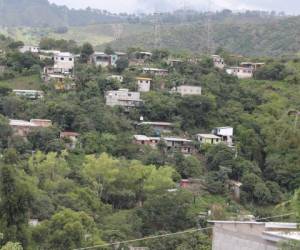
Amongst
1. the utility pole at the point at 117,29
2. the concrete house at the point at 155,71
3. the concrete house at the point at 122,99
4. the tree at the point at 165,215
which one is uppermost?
the concrete house at the point at 155,71

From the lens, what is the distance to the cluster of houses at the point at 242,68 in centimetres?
2801

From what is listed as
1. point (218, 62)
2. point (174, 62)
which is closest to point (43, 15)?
point (218, 62)

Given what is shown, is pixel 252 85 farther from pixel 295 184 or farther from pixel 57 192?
pixel 57 192

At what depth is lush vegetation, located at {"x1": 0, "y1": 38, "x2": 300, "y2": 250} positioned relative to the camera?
13926 mm

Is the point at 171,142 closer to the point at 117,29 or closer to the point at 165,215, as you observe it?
the point at 165,215

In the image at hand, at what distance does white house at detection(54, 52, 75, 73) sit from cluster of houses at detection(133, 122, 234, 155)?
5.14 meters

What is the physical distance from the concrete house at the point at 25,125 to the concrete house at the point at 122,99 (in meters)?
2.83

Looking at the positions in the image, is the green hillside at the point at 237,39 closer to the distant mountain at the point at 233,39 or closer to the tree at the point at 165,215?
the distant mountain at the point at 233,39

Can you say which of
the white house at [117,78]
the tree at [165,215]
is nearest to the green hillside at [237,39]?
the white house at [117,78]

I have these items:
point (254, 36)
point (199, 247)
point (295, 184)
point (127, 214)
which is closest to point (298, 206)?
point (199, 247)

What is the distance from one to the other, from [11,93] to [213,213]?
29.0 feet

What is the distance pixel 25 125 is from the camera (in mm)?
20609

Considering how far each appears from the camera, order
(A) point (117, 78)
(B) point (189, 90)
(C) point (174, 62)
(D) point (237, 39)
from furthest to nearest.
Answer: (D) point (237, 39) < (C) point (174, 62) < (A) point (117, 78) < (B) point (189, 90)

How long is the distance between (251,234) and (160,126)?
17.5 meters
